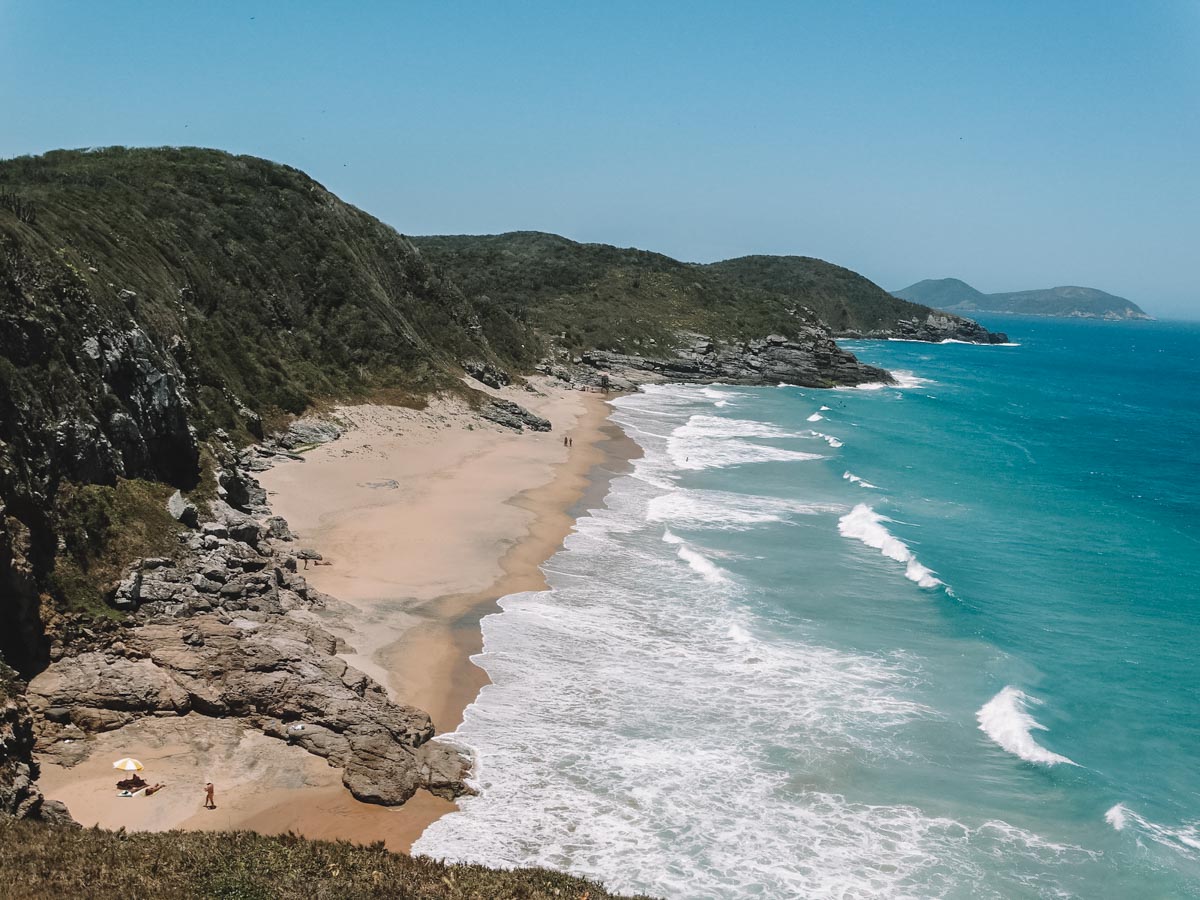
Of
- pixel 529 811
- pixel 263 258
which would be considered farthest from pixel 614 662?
pixel 263 258

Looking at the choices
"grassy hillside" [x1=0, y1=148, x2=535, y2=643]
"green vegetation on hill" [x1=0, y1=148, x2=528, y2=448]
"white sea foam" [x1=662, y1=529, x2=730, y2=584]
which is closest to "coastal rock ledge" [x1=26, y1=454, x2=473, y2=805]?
"grassy hillside" [x1=0, y1=148, x2=535, y2=643]

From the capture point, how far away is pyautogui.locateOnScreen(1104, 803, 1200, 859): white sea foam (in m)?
16.8

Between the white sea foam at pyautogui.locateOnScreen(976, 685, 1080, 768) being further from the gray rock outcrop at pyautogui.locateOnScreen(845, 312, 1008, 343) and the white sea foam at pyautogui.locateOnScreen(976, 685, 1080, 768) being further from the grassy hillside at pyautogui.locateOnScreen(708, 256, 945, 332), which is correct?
the gray rock outcrop at pyautogui.locateOnScreen(845, 312, 1008, 343)

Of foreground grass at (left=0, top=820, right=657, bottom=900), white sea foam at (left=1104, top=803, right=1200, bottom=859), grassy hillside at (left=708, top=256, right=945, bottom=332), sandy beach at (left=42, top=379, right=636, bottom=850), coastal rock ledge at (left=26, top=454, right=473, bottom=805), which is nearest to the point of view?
foreground grass at (left=0, top=820, right=657, bottom=900)

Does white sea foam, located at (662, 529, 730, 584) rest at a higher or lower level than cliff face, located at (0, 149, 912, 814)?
lower

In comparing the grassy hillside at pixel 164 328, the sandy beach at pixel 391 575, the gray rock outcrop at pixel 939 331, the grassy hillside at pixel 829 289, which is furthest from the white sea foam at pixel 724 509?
the gray rock outcrop at pixel 939 331

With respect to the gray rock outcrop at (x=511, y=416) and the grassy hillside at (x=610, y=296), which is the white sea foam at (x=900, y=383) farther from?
the gray rock outcrop at (x=511, y=416)

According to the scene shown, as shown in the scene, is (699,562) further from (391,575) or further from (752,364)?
(752,364)

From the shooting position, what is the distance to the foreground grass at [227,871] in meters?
9.91

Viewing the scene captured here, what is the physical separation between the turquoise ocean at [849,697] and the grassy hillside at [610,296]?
50.7m

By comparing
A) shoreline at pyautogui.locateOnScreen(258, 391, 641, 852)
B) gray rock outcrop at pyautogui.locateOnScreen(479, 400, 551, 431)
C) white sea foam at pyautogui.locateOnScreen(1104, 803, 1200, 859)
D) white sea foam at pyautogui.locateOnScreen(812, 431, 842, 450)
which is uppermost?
gray rock outcrop at pyautogui.locateOnScreen(479, 400, 551, 431)

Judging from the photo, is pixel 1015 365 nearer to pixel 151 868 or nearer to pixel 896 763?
pixel 896 763

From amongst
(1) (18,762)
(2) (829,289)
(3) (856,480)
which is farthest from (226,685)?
(2) (829,289)

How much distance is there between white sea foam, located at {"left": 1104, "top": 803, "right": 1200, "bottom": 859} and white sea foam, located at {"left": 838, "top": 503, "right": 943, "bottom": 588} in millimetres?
12697
